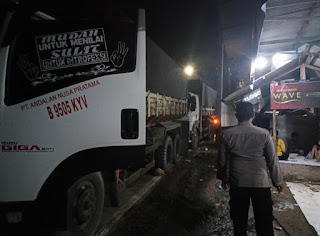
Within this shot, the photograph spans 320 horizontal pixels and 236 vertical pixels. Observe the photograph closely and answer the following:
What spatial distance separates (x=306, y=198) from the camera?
420 centimetres

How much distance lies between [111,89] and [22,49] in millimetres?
Answer: 1141

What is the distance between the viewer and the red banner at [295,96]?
20.2ft

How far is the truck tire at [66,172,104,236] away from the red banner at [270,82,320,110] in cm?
→ 643

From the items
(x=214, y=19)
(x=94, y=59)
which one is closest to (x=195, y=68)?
(x=214, y=19)

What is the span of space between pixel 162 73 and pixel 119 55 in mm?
3272

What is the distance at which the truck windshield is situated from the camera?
2.14m

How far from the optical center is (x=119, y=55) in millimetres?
2225

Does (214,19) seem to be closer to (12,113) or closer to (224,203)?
(224,203)

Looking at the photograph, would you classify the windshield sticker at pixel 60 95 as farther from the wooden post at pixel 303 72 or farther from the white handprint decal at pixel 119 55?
the wooden post at pixel 303 72

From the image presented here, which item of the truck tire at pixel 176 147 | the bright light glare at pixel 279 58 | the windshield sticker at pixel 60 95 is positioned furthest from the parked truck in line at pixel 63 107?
the bright light glare at pixel 279 58

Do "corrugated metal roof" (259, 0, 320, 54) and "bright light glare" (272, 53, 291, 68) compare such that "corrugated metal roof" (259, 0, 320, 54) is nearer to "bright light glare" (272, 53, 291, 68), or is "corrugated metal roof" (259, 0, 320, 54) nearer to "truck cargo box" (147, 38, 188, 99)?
"bright light glare" (272, 53, 291, 68)

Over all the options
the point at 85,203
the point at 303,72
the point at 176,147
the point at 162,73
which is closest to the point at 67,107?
the point at 85,203

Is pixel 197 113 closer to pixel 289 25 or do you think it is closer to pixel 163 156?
pixel 163 156

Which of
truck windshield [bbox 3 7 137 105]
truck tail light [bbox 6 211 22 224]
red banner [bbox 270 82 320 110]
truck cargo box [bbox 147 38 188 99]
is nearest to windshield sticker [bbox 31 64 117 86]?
truck windshield [bbox 3 7 137 105]
